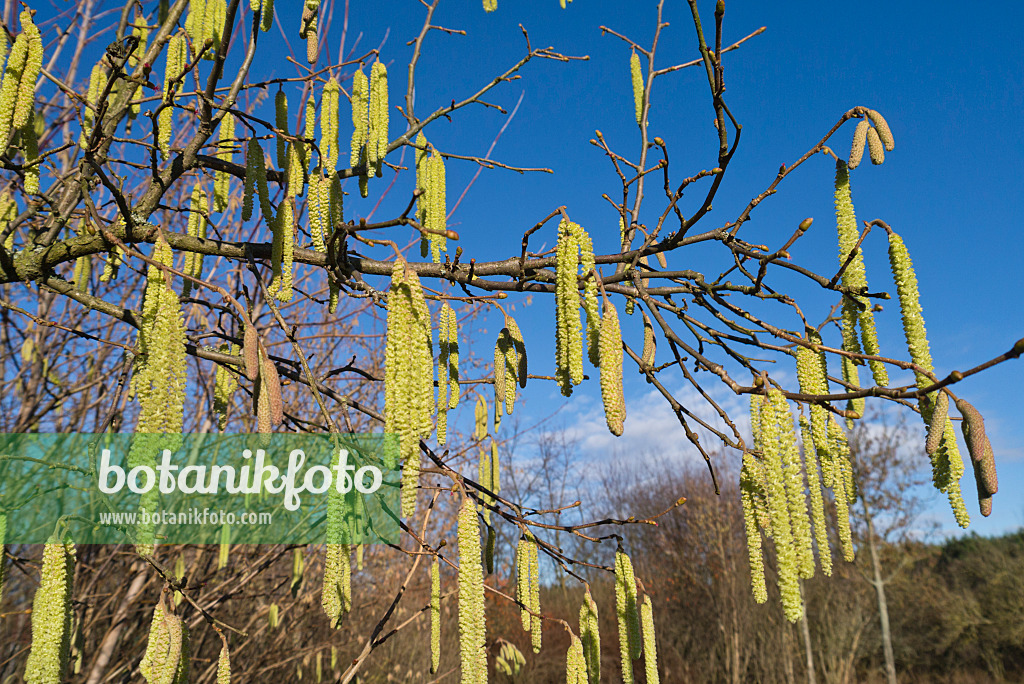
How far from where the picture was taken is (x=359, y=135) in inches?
74.5

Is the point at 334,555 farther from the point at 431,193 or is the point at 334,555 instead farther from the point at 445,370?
the point at 431,193

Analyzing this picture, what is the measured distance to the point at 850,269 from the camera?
1416 mm

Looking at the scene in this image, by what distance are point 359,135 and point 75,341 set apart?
302 cm

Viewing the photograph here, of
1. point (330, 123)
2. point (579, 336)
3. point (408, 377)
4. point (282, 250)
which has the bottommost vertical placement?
point (408, 377)

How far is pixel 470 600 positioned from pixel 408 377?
0.50 meters

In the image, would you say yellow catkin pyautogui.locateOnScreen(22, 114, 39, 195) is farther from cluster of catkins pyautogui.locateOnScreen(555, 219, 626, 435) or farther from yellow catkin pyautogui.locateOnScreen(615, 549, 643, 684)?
yellow catkin pyautogui.locateOnScreen(615, 549, 643, 684)

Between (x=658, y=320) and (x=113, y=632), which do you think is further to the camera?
(x=113, y=632)

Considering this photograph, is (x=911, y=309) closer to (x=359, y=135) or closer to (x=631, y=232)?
(x=631, y=232)

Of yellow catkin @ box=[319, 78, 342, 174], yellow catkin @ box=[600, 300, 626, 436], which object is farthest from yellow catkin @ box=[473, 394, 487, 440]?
yellow catkin @ box=[600, 300, 626, 436]

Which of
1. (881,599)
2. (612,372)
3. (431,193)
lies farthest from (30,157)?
(881,599)

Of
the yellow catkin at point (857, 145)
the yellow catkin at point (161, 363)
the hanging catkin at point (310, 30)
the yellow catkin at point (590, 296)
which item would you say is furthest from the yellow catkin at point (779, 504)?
the hanging catkin at point (310, 30)

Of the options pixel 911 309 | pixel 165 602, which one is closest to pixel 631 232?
pixel 911 309

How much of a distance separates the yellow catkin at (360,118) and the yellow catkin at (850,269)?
1.28 m

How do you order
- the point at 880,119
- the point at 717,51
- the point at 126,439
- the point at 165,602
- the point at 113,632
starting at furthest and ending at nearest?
the point at 126,439, the point at 113,632, the point at 165,602, the point at 880,119, the point at 717,51
